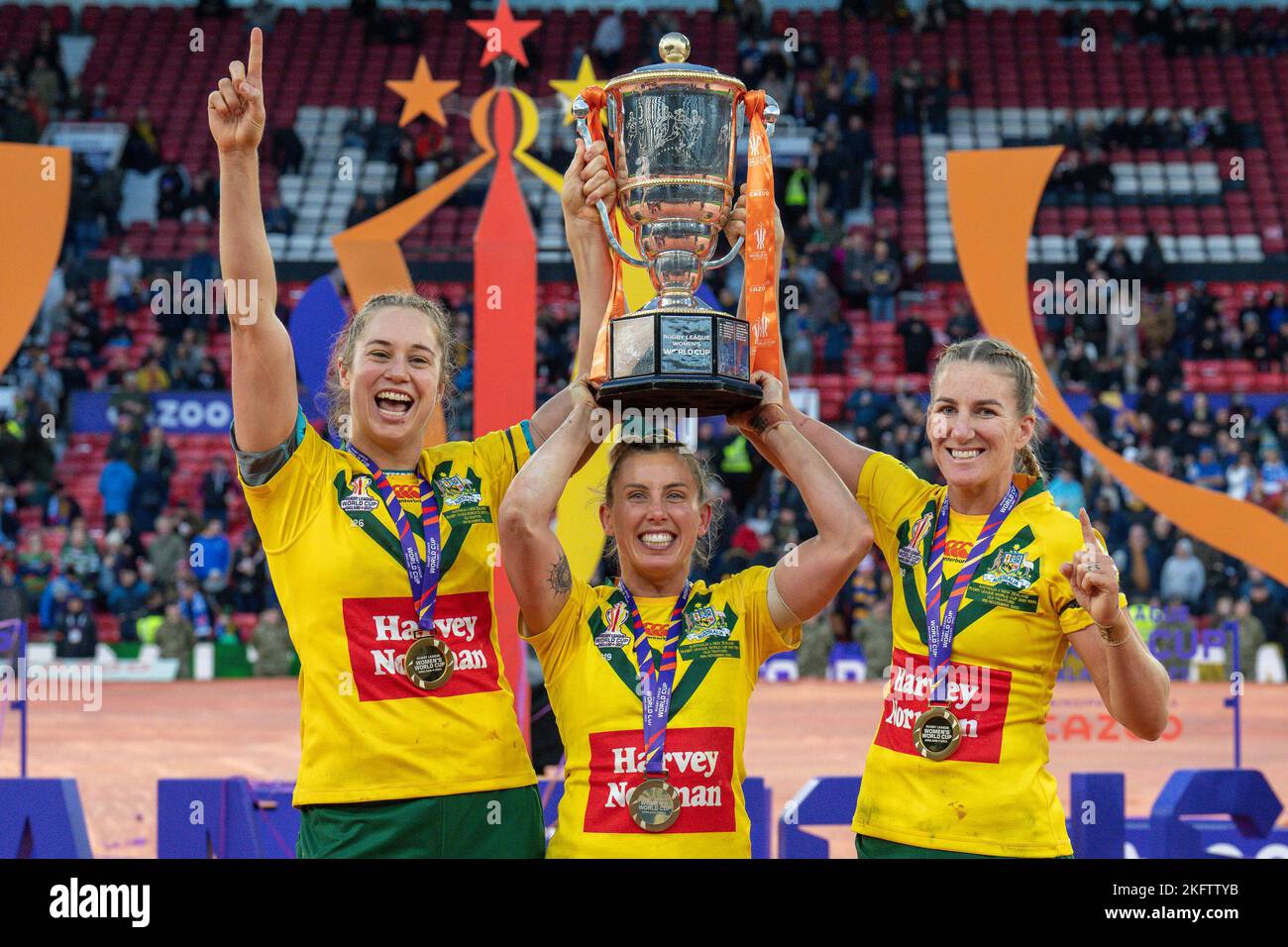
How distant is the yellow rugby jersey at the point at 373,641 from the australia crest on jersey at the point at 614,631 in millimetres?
218

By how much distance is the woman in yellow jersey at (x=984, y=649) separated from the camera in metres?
2.89

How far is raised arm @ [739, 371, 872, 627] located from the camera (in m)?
3.02

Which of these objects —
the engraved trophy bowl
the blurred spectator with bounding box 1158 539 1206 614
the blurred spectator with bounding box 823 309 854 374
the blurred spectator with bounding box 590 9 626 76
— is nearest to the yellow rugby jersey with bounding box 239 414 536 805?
the engraved trophy bowl

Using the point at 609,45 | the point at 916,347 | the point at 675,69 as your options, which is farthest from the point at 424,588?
the point at 609,45

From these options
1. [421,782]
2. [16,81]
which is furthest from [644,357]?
[16,81]

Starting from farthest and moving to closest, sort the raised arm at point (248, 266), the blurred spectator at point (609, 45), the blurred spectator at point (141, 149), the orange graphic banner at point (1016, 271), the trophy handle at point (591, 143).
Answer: the blurred spectator at point (609, 45), the blurred spectator at point (141, 149), the orange graphic banner at point (1016, 271), the trophy handle at point (591, 143), the raised arm at point (248, 266)

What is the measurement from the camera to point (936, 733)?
9.60 feet

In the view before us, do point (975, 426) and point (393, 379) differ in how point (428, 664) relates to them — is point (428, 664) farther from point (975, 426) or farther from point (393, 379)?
point (975, 426)

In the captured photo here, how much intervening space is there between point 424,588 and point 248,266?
691 millimetres

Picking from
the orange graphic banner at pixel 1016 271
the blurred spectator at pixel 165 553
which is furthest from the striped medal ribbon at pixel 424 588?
the blurred spectator at pixel 165 553

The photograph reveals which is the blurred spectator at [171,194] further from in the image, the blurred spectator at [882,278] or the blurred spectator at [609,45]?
the blurred spectator at [882,278]

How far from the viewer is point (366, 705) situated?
9.67 feet
